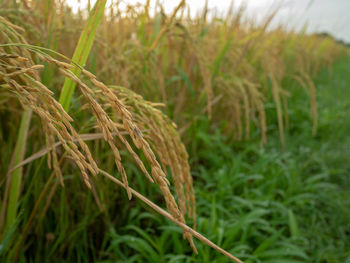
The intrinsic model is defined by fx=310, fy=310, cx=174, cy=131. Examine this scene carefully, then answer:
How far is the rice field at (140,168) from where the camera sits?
81 centimetres

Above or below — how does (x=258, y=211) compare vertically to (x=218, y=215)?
above

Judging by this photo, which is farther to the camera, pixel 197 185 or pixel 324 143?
pixel 324 143

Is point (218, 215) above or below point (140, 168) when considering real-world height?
below

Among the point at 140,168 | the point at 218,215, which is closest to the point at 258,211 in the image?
the point at 218,215

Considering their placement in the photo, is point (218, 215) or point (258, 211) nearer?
point (258, 211)

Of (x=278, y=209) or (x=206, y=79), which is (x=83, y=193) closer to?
(x=206, y=79)

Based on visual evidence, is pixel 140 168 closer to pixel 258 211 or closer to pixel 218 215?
pixel 218 215

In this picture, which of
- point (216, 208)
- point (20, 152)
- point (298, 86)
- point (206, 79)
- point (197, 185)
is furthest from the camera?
point (298, 86)

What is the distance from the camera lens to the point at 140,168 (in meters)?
1.52

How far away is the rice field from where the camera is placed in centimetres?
81

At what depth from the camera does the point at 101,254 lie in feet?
4.33

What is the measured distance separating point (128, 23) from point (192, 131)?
856mm

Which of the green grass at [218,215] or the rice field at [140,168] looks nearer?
the rice field at [140,168]

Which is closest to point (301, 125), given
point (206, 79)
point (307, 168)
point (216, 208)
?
point (307, 168)
